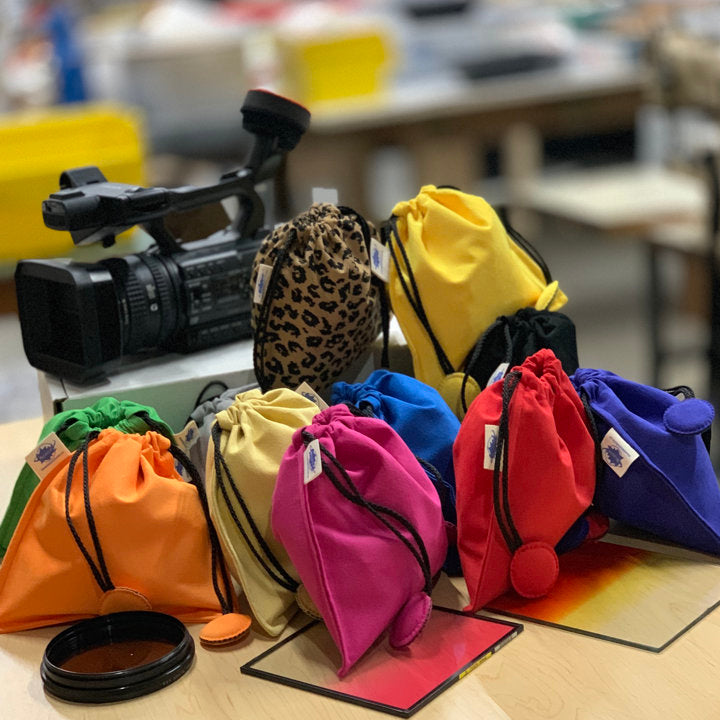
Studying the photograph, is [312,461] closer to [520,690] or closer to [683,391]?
[520,690]

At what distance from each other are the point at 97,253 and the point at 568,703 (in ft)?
4.04

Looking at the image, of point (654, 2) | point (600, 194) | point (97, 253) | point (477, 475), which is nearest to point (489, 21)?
point (654, 2)

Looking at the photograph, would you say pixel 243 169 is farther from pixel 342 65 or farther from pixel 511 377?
pixel 342 65

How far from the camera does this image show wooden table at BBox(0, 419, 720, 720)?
87cm

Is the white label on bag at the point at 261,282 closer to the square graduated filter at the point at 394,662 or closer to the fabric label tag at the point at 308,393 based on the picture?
the fabric label tag at the point at 308,393

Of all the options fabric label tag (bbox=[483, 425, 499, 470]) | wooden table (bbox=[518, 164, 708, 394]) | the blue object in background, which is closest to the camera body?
fabric label tag (bbox=[483, 425, 499, 470])

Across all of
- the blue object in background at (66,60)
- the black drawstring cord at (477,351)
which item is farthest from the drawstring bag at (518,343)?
the blue object in background at (66,60)

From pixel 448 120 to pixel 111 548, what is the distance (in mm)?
2842

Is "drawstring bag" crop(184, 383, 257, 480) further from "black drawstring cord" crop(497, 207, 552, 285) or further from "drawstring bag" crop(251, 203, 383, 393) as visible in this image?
"black drawstring cord" crop(497, 207, 552, 285)

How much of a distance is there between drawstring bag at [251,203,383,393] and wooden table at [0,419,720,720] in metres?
0.35

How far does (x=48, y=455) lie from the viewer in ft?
3.40

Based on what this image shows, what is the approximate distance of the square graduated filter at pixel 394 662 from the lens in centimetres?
89

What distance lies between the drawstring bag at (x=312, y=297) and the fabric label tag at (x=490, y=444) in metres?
0.27

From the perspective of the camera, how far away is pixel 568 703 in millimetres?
872
